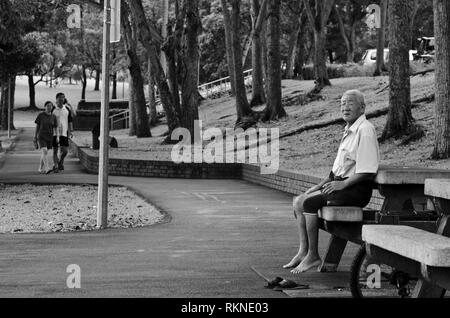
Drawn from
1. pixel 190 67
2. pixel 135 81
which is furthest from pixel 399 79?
pixel 135 81

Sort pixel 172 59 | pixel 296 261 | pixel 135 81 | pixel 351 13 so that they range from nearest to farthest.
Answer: pixel 296 261 → pixel 172 59 → pixel 135 81 → pixel 351 13

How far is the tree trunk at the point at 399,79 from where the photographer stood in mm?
22500

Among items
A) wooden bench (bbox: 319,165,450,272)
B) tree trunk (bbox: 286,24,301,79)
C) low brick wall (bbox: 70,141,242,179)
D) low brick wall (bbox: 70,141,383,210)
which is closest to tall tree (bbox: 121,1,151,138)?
low brick wall (bbox: 70,141,383,210)

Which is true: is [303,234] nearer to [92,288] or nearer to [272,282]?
[272,282]

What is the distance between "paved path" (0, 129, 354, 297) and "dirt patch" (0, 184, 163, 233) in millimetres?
485

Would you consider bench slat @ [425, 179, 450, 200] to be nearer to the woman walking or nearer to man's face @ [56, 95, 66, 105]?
the woman walking

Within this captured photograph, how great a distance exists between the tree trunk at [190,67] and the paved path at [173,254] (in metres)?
13.3

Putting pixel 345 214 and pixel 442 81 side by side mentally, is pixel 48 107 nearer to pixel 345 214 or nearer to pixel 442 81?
pixel 442 81

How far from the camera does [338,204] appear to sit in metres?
9.74

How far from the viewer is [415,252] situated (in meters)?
6.43

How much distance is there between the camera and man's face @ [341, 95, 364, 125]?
32.0 ft
